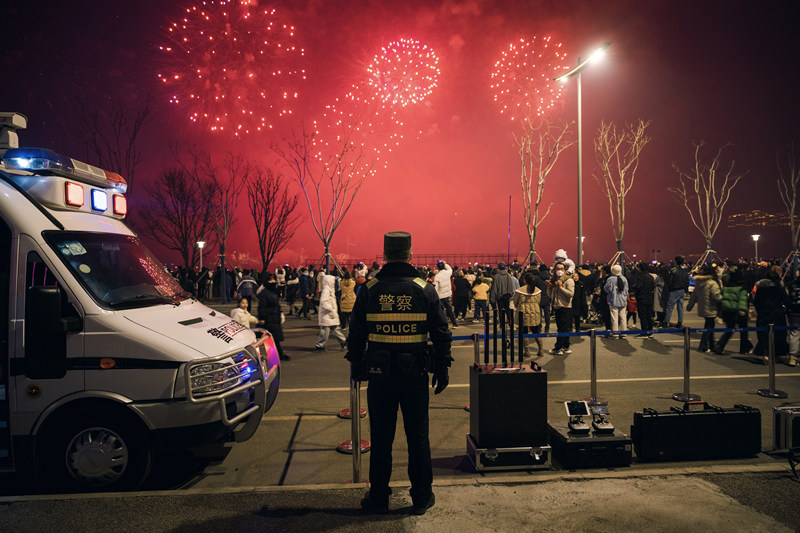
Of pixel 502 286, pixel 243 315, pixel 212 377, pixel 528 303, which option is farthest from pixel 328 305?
pixel 212 377

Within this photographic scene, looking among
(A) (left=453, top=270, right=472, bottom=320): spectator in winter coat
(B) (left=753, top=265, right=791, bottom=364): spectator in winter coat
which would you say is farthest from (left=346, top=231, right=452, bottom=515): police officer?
(A) (left=453, top=270, right=472, bottom=320): spectator in winter coat

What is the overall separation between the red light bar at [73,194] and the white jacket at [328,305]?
674 centimetres

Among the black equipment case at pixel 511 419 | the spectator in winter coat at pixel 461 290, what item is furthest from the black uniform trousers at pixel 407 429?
the spectator in winter coat at pixel 461 290

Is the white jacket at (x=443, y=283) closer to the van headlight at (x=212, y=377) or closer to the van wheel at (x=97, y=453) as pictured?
the van headlight at (x=212, y=377)

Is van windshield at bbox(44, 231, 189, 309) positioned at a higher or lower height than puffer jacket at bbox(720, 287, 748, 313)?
higher

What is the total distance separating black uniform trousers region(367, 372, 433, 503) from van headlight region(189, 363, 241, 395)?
1.34 meters

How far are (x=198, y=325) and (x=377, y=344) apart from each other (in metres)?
1.85

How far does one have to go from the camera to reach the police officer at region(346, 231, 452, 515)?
3.61 meters

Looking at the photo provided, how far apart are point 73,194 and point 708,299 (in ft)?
39.0

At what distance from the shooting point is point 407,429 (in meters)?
3.69

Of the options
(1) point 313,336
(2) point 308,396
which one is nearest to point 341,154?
(1) point 313,336

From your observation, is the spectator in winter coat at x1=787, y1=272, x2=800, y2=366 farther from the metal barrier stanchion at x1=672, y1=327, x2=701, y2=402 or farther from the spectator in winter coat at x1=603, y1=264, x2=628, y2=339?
the metal barrier stanchion at x1=672, y1=327, x2=701, y2=402

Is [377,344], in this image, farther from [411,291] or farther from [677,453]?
[677,453]

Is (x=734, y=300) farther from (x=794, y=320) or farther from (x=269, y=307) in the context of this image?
(x=269, y=307)
